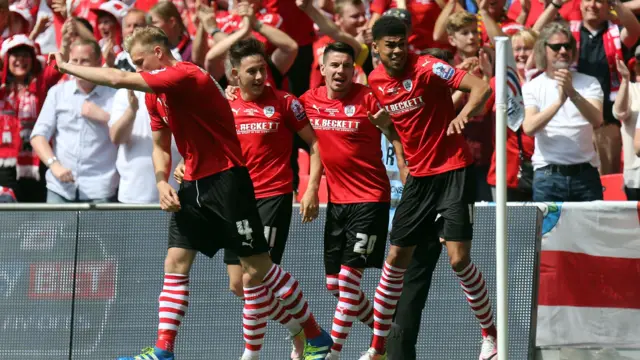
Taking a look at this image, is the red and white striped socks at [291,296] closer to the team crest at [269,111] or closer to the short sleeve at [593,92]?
the team crest at [269,111]

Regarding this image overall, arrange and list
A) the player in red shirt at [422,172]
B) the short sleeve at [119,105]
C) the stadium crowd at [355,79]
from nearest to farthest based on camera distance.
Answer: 1. the player in red shirt at [422,172]
2. the stadium crowd at [355,79]
3. the short sleeve at [119,105]

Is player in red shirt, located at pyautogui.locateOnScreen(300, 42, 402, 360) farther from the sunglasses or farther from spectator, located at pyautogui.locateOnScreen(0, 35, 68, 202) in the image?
spectator, located at pyautogui.locateOnScreen(0, 35, 68, 202)

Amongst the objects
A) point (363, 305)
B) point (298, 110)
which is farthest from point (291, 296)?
point (298, 110)

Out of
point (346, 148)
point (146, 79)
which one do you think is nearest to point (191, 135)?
point (146, 79)

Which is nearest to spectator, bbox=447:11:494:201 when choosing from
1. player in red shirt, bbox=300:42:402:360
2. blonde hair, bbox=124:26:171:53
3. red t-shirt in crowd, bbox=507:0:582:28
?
red t-shirt in crowd, bbox=507:0:582:28

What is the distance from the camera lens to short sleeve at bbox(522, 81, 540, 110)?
11898 millimetres

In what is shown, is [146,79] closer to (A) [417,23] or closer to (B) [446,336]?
(B) [446,336]

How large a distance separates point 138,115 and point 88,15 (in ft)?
10.4

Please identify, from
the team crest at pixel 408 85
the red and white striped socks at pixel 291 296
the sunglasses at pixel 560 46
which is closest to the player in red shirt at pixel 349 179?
the team crest at pixel 408 85

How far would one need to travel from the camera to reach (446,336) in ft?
35.0

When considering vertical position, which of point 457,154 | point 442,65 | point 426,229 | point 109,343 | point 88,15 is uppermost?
point 88,15

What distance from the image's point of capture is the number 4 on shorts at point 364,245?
1024cm

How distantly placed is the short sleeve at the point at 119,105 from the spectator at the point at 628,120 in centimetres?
499

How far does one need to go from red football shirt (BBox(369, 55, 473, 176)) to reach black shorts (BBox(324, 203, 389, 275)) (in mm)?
531
